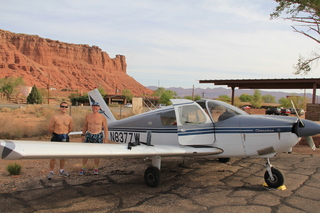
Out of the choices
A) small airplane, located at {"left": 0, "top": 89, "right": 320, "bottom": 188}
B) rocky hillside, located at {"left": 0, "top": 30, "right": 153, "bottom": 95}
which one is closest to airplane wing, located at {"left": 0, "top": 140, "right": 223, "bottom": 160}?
small airplane, located at {"left": 0, "top": 89, "right": 320, "bottom": 188}

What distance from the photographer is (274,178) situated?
17.0 ft

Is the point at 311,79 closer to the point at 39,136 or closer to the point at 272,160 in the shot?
the point at 272,160

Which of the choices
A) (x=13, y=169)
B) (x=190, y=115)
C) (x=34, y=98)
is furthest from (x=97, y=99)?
(x=34, y=98)

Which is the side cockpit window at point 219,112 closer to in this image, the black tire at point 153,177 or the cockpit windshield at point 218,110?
the cockpit windshield at point 218,110

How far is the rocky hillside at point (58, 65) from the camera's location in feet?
377

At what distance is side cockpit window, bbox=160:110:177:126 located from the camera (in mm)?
6328

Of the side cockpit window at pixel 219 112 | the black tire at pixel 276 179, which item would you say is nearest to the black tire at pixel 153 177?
the side cockpit window at pixel 219 112

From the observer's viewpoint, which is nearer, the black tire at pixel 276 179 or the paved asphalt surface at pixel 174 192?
the paved asphalt surface at pixel 174 192

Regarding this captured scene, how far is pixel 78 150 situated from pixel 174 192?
208cm

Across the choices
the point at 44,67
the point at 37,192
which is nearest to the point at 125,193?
the point at 37,192

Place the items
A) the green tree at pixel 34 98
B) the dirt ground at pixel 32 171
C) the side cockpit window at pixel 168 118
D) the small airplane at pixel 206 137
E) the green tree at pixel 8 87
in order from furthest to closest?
the green tree at pixel 8 87
the green tree at pixel 34 98
the side cockpit window at pixel 168 118
the dirt ground at pixel 32 171
the small airplane at pixel 206 137

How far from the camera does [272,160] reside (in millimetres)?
7852

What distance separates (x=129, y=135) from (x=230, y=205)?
142 inches

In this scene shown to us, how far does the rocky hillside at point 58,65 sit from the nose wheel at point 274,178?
11466cm
